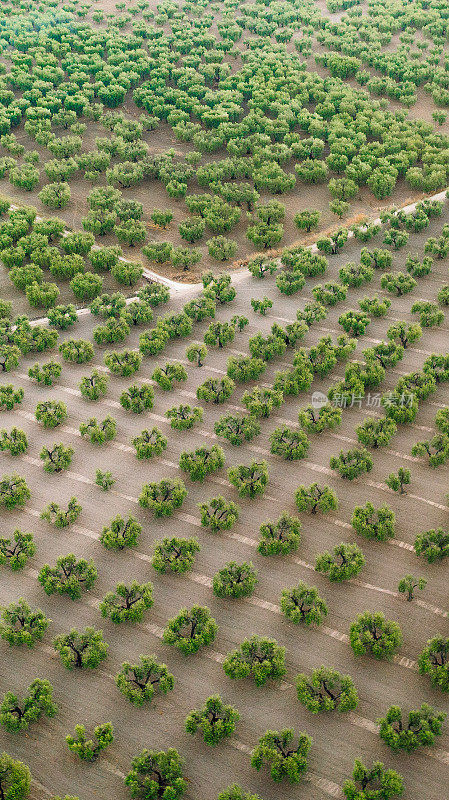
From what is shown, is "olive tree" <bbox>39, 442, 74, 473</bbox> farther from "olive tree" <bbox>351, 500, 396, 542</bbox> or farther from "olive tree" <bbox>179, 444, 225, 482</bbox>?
"olive tree" <bbox>351, 500, 396, 542</bbox>

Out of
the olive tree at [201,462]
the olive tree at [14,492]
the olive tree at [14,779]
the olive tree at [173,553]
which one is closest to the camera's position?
the olive tree at [14,779]

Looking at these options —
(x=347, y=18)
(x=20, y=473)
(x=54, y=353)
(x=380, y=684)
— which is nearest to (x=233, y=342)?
(x=54, y=353)

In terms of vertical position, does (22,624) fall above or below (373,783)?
below

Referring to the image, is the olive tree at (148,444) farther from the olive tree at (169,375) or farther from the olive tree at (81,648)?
the olive tree at (81,648)

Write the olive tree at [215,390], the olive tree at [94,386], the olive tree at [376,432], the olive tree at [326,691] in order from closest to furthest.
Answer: the olive tree at [326,691], the olive tree at [376,432], the olive tree at [215,390], the olive tree at [94,386]

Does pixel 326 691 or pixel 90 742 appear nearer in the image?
pixel 90 742

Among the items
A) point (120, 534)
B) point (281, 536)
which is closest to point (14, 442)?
point (120, 534)

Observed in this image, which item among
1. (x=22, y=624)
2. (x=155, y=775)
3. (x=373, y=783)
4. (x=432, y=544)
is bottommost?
(x=155, y=775)

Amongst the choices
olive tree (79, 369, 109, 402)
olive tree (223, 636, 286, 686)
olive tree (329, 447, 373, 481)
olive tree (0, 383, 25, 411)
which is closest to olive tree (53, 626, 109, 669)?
olive tree (223, 636, 286, 686)

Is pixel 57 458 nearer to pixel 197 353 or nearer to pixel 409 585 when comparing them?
pixel 197 353

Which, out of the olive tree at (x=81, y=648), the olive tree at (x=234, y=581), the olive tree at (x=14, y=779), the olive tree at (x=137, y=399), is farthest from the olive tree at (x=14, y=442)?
the olive tree at (x=14, y=779)

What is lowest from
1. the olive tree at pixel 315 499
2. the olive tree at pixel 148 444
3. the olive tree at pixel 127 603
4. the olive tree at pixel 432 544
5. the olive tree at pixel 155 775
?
the olive tree at pixel 155 775
